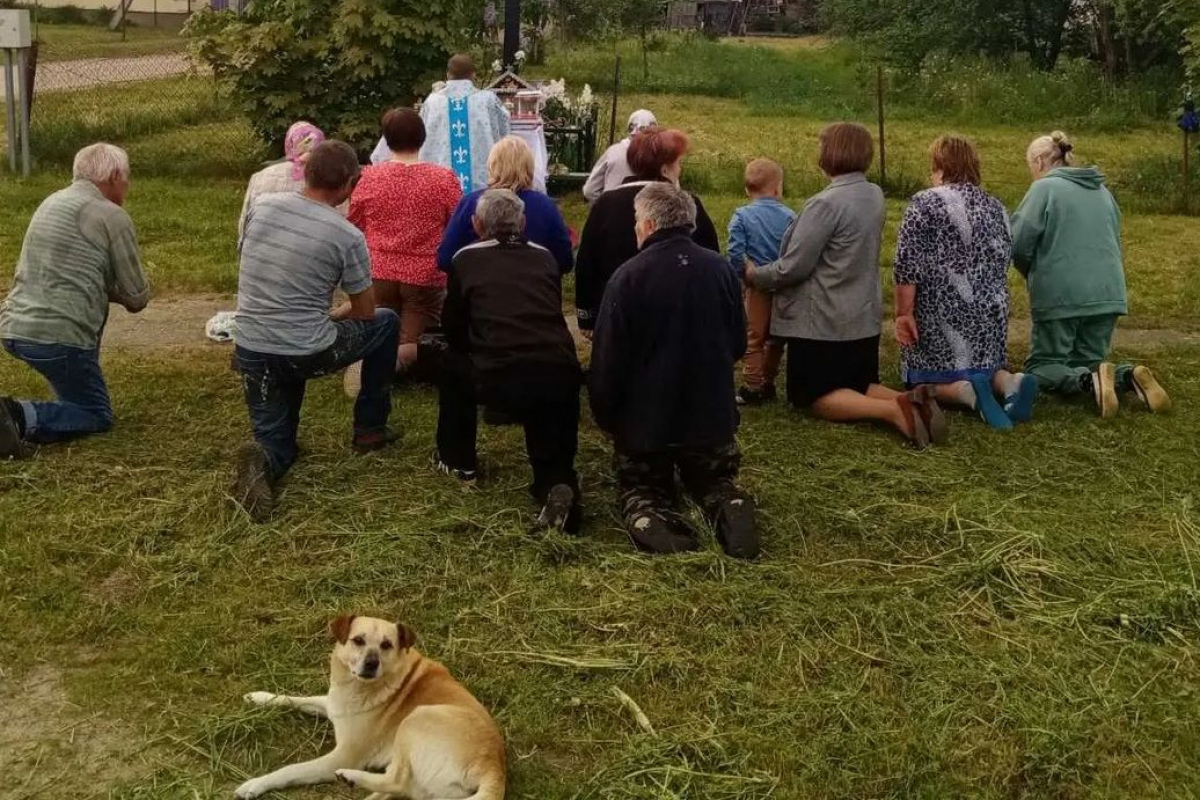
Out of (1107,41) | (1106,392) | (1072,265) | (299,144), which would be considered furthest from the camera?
(1107,41)

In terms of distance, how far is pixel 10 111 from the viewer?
11484mm

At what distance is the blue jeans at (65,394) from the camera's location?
5.41 metres

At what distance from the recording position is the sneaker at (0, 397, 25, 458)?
5207 mm

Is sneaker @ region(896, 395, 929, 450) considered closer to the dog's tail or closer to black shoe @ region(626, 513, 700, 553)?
black shoe @ region(626, 513, 700, 553)

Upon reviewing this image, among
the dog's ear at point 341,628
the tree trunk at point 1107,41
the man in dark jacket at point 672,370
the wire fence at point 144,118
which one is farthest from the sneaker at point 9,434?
the tree trunk at point 1107,41

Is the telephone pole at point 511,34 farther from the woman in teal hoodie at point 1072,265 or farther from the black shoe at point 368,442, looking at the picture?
the black shoe at point 368,442

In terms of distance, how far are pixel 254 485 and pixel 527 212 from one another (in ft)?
5.90

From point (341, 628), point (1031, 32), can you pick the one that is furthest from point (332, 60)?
point (1031, 32)

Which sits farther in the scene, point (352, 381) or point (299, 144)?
point (352, 381)

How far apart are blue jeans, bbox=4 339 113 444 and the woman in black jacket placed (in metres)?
2.27

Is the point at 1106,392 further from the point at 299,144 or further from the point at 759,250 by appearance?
the point at 299,144

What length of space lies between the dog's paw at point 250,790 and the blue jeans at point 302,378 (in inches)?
81.7

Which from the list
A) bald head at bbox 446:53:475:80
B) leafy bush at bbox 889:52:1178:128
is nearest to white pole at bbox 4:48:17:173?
bald head at bbox 446:53:475:80

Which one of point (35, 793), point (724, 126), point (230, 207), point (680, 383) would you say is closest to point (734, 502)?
point (680, 383)
